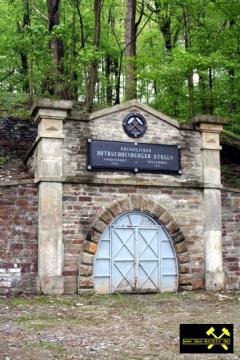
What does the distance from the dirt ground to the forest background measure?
718cm

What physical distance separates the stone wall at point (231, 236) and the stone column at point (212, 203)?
0.82ft

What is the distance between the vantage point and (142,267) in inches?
453

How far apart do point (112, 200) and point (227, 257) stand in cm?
347

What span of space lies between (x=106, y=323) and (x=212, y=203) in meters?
5.27

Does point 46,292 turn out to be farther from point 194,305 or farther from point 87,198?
point 194,305

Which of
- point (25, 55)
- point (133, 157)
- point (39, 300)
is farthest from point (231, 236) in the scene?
point (25, 55)

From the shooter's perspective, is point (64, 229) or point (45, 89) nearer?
point (64, 229)

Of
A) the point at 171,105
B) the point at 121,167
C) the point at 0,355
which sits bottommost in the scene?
the point at 0,355

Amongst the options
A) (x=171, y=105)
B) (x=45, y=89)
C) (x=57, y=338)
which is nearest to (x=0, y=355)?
(x=57, y=338)

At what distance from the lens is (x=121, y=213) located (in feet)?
37.8

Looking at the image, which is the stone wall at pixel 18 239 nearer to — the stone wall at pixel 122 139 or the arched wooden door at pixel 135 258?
the stone wall at pixel 122 139

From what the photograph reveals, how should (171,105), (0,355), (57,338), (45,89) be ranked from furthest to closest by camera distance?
(45,89), (171,105), (57,338), (0,355)

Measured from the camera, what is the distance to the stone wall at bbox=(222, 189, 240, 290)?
12.4 meters
